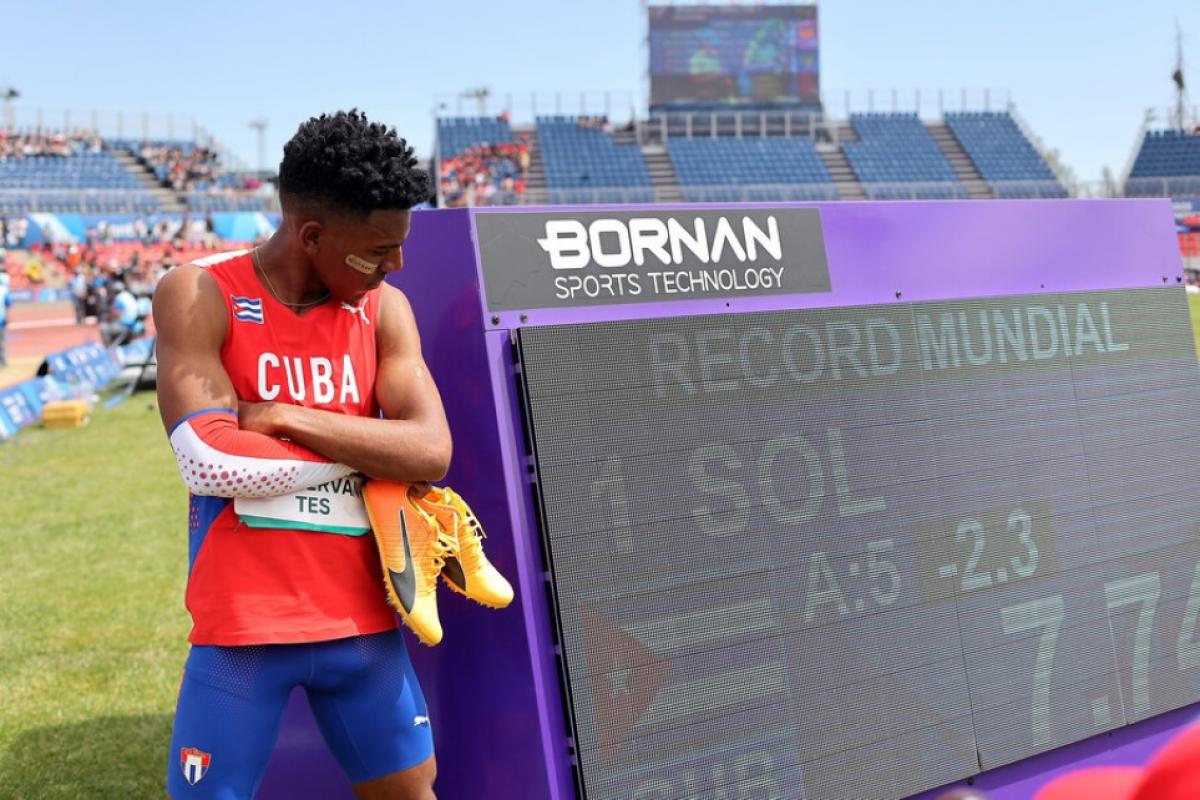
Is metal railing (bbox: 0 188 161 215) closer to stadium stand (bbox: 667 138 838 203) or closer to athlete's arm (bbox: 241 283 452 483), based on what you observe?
stadium stand (bbox: 667 138 838 203)

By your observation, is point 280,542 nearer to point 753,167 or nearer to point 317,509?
point 317,509

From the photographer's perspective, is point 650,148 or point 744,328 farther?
point 650,148

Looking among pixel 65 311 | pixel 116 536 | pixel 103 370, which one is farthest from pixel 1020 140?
pixel 116 536

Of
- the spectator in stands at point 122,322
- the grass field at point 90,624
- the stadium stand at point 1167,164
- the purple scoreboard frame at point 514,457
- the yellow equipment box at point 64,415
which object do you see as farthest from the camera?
the stadium stand at point 1167,164

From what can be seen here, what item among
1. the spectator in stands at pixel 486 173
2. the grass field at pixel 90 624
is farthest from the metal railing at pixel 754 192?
the grass field at pixel 90 624

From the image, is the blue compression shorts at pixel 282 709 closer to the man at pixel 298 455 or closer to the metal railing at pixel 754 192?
→ the man at pixel 298 455

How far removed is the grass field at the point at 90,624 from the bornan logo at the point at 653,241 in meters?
2.64

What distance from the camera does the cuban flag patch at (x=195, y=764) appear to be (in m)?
2.37

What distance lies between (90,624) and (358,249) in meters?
4.94

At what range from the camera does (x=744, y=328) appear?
317 centimetres

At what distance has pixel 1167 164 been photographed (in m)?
50.5

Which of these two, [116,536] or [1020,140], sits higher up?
[1020,140]

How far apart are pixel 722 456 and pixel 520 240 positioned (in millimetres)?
747

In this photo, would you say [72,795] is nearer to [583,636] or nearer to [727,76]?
[583,636]
